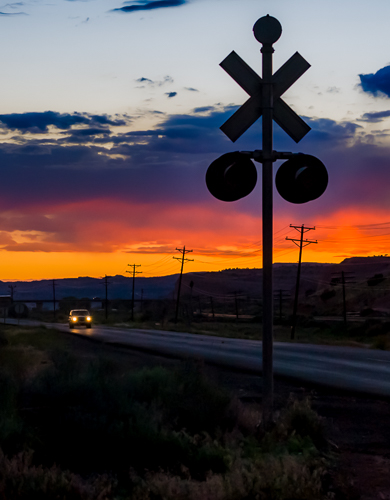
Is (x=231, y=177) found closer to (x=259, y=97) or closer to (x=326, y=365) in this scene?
(x=259, y=97)

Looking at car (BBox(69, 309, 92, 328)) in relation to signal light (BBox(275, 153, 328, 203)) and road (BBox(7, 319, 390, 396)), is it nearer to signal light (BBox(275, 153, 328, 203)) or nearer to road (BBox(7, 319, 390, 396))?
road (BBox(7, 319, 390, 396))

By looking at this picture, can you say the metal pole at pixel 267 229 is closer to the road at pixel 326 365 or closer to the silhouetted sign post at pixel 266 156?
the silhouetted sign post at pixel 266 156

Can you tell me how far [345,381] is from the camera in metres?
16.2

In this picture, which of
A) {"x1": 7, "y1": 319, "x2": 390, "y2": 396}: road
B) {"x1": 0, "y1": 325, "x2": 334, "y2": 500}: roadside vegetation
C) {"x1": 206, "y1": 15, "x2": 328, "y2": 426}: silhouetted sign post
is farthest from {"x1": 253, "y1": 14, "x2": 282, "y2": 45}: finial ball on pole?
{"x1": 7, "y1": 319, "x2": 390, "y2": 396}: road

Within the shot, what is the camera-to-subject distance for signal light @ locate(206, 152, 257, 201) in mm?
7723

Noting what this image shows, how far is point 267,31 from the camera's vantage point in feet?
25.5

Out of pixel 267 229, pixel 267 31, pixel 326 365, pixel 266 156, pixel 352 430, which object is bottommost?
pixel 326 365

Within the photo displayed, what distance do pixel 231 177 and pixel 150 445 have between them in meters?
3.11

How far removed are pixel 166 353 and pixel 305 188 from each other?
1886 cm

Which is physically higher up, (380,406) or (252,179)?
(252,179)

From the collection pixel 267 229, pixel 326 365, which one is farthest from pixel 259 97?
pixel 326 365

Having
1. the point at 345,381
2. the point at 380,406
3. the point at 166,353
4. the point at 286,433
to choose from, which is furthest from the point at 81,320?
the point at 286,433

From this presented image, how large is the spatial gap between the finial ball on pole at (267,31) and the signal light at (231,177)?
4.47 ft

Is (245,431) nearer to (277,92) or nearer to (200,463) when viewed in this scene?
(200,463)
